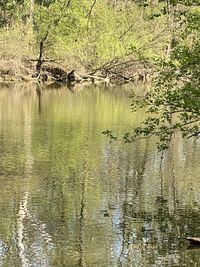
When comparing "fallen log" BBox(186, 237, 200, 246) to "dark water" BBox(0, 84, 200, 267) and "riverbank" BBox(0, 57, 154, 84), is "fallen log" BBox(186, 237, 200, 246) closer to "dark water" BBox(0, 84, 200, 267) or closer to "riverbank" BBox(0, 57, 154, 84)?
"dark water" BBox(0, 84, 200, 267)

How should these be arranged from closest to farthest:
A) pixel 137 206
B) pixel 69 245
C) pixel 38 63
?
pixel 69 245, pixel 137 206, pixel 38 63

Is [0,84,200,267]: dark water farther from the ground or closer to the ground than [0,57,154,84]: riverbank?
closer to the ground

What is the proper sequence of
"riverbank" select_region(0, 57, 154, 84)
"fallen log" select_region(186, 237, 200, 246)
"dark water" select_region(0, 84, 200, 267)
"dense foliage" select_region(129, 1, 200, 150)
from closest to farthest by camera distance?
"dark water" select_region(0, 84, 200, 267) → "fallen log" select_region(186, 237, 200, 246) → "dense foliage" select_region(129, 1, 200, 150) → "riverbank" select_region(0, 57, 154, 84)

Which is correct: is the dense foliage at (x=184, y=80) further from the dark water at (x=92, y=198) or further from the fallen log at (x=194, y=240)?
the fallen log at (x=194, y=240)

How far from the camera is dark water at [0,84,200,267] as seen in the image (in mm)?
13688

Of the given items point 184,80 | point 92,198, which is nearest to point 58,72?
point 92,198

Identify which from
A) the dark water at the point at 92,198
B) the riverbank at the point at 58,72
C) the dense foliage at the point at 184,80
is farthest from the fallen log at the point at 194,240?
the riverbank at the point at 58,72

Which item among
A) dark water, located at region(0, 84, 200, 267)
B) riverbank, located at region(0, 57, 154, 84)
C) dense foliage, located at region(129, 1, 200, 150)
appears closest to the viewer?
dark water, located at region(0, 84, 200, 267)

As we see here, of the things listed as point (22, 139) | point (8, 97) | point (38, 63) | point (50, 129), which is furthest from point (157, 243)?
point (38, 63)

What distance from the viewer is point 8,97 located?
47.6 meters

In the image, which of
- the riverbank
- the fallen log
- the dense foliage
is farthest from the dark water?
the riverbank

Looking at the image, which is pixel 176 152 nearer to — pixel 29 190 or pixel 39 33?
pixel 29 190

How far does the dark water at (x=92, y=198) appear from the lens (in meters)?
13.7

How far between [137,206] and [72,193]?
2.32 m
